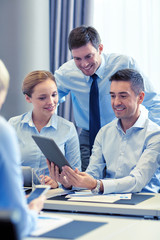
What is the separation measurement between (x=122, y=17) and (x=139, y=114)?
77.5 inches

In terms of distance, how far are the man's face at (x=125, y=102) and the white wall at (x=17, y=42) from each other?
1796 millimetres

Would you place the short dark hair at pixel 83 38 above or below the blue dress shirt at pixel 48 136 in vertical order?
above

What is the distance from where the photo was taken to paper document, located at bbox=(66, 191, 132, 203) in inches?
88.8

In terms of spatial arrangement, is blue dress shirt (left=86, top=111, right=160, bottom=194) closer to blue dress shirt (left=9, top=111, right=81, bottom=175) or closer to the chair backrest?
blue dress shirt (left=9, top=111, right=81, bottom=175)

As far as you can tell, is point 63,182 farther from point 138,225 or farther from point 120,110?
point 138,225

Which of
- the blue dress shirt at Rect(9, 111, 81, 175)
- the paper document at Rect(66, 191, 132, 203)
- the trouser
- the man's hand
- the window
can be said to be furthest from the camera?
the window

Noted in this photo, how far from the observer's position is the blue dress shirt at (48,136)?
10.1ft

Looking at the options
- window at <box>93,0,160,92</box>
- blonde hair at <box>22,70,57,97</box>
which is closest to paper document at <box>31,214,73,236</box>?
blonde hair at <box>22,70,57,97</box>

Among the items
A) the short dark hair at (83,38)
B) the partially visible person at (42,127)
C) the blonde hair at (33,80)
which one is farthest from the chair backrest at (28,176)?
the short dark hair at (83,38)

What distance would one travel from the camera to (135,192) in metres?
2.59

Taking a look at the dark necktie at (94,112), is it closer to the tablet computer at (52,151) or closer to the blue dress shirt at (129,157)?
the blue dress shirt at (129,157)

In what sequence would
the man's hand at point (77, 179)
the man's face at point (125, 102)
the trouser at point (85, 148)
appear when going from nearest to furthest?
the man's hand at point (77, 179) < the man's face at point (125, 102) < the trouser at point (85, 148)

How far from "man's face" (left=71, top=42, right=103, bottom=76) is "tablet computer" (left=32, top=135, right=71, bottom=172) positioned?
1.07 meters

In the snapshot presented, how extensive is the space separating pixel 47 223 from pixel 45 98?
157cm
